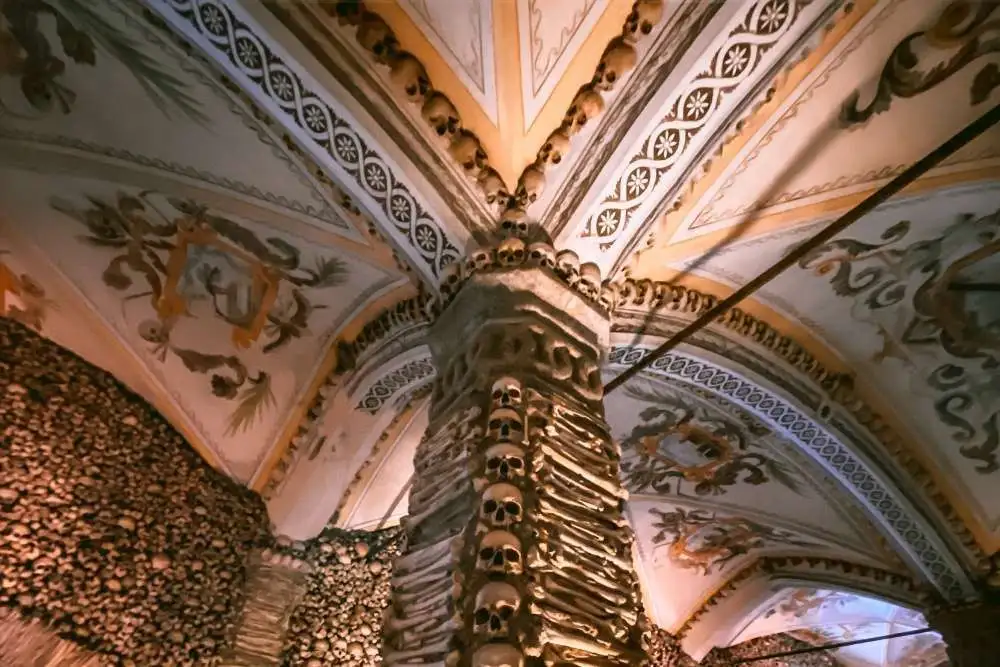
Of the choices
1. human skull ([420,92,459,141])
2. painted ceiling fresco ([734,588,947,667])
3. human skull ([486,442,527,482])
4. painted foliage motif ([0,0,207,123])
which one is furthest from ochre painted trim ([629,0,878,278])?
painted ceiling fresco ([734,588,947,667])

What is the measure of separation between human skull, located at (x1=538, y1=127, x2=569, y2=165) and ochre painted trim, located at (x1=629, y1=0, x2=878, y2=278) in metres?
0.45

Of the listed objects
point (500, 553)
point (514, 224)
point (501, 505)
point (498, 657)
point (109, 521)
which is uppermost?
point (514, 224)

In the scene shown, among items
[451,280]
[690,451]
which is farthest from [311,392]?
[690,451]

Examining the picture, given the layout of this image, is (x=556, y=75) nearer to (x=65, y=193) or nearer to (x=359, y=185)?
(x=359, y=185)

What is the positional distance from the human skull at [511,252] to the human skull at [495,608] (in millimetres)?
883

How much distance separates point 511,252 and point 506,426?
564 millimetres

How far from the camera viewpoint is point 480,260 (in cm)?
199

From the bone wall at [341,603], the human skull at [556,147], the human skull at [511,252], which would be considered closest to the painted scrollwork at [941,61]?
the human skull at [556,147]

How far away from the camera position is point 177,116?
242cm

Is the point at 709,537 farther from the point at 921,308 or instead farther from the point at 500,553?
the point at 500,553

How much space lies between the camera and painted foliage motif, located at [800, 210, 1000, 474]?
280cm

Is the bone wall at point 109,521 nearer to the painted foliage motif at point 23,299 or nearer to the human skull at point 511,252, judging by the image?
the painted foliage motif at point 23,299

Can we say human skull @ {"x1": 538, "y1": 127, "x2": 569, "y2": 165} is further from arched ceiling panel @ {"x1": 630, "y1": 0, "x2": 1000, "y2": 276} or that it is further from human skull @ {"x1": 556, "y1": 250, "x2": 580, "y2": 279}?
arched ceiling panel @ {"x1": 630, "y1": 0, "x2": 1000, "y2": 276}

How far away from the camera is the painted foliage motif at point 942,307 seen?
280 centimetres
